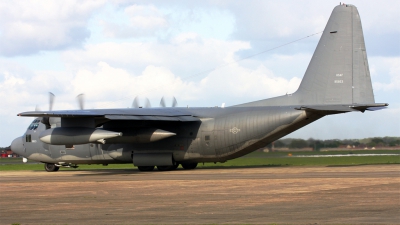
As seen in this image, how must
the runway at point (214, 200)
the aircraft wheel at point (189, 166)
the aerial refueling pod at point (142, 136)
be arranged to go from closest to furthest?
1. the runway at point (214, 200)
2. the aerial refueling pod at point (142, 136)
3. the aircraft wheel at point (189, 166)

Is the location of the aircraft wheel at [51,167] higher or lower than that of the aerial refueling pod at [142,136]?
lower

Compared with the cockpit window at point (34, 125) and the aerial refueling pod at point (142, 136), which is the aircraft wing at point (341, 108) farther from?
the cockpit window at point (34, 125)

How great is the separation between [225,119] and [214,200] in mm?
14139

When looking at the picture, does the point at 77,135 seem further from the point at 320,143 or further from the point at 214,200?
the point at 320,143

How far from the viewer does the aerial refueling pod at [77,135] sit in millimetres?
27891

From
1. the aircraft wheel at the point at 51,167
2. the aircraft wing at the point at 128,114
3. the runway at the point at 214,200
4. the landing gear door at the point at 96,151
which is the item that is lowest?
the runway at the point at 214,200

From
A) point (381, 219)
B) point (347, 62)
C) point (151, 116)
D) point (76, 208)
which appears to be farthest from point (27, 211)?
point (347, 62)

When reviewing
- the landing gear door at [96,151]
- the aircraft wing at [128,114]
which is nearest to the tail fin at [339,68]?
the aircraft wing at [128,114]

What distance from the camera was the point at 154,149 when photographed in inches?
1235

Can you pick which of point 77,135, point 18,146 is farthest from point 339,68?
point 18,146

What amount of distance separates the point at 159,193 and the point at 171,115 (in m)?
11.9

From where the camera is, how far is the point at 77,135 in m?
28.1

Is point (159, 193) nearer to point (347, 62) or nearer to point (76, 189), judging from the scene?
point (76, 189)

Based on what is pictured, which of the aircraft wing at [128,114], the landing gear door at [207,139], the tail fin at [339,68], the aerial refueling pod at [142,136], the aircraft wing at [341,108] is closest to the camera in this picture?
the aircraft wing at [341,108]
